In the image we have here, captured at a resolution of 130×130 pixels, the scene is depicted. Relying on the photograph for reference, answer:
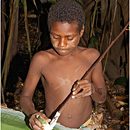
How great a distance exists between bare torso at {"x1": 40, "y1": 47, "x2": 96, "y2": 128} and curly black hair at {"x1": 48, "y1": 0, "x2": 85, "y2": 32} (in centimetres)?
24

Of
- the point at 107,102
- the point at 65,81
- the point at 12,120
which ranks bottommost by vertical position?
the point at 107,102

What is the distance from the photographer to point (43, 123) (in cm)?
96

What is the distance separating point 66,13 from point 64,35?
0.33 feet

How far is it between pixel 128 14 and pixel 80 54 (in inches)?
46.7

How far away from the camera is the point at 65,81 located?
4.28ft

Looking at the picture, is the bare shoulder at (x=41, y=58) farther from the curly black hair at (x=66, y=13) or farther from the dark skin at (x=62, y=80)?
the curly black hair at (x=66, y=13)

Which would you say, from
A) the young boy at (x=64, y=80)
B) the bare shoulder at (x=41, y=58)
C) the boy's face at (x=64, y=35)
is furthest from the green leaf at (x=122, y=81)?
the boy's face at (x=64, y=35)

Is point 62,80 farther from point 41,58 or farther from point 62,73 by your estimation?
point 41,58

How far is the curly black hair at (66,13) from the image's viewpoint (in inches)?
43.7

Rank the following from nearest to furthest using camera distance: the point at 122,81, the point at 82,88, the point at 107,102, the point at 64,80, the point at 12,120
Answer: the point at 82,88 → the point at 12,120 → the point at 64,80 → the point at 107,102 → the point at 122,81

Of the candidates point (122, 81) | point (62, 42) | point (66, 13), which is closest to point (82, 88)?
point (62, 42)

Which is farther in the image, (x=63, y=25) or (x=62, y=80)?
(x=62, y=80)

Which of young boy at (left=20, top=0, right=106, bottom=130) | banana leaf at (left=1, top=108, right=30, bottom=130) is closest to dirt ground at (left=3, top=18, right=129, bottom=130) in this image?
young boy at (left=20, top=0, right=106, bottom=130)

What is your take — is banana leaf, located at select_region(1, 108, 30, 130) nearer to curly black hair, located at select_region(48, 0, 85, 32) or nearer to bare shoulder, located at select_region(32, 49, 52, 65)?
bare shoulder, located at select_region(32, 49, 52, 65)
